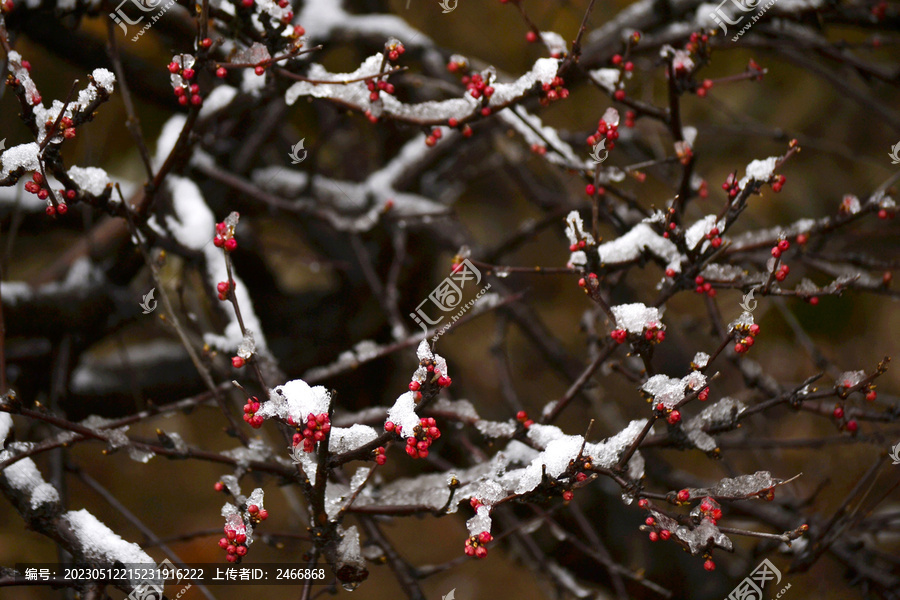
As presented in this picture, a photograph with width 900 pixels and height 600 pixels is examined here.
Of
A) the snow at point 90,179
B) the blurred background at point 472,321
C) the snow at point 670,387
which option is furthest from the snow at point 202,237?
the snow at point 670,387

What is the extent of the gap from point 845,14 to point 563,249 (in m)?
3.30

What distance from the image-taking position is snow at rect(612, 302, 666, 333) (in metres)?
1.12

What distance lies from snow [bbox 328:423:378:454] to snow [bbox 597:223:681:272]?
692 millimetres

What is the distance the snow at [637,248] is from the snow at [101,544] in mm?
1193

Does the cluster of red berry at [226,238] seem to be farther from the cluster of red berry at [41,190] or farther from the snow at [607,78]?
the snow at [607,78]

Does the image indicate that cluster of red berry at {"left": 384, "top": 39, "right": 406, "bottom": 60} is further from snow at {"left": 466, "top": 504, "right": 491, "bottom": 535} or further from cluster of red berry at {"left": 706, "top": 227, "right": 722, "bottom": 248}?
snow at {"left": 466, "top": 504, "right": 491, "bottom": 535}

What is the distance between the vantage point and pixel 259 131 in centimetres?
252

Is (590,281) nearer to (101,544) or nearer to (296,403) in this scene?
(296,403)

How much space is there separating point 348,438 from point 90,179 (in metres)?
0.85

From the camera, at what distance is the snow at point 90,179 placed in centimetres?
128

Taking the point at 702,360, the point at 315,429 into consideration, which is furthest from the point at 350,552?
the point at 702,360

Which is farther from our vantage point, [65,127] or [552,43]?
[552,43]

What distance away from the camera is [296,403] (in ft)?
3.11

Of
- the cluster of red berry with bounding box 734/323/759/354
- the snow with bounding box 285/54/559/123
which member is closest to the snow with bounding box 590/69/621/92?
the snow with bounding box 285/54/559/123
